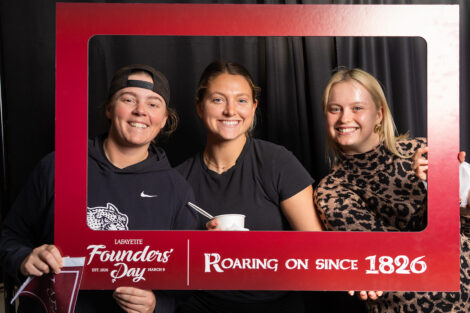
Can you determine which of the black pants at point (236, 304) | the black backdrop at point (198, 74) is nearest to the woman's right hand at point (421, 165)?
the black backdrop at point (198, 74)

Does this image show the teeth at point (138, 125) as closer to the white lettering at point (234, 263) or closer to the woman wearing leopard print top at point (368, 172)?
the white lettering at point (234, 263)

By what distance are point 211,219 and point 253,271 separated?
168 millimetres

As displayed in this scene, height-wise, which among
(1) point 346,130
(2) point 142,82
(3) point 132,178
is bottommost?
(3) point 132,178

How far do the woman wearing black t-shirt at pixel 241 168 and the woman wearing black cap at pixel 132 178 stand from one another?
67 mm

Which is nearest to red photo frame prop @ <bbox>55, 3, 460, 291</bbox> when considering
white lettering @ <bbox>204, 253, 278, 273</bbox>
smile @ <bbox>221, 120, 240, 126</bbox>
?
white lettering @ <bbox>204, 253, 278, 273</bbox>

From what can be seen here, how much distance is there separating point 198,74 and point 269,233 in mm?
465

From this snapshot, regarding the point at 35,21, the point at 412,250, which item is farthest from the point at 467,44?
the point at 35,21

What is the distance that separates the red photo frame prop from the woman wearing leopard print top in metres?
0.07

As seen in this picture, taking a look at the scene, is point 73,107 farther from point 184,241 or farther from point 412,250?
point 412,250

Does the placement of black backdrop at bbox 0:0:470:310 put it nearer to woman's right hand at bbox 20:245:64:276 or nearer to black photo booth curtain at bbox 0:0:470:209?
black photo booth curtain at bbox 0:0:470:209

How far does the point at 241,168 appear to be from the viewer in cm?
114

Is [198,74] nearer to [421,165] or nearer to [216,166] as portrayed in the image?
[216,166]

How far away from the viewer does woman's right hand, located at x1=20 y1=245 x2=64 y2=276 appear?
3.52ft

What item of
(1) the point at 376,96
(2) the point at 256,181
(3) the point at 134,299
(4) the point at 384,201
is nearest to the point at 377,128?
(1) the point at 376,96
